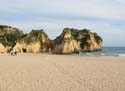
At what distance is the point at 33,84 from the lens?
42.6 feet

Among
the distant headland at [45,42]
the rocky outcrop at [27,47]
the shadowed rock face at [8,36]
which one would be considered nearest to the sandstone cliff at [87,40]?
the distant headland at [45,42]

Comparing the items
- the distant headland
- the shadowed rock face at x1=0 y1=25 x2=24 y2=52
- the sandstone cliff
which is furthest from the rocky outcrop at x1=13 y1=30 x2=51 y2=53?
the sandstone cliff

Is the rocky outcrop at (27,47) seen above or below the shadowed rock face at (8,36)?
below

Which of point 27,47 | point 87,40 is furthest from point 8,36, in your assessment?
point 87,40

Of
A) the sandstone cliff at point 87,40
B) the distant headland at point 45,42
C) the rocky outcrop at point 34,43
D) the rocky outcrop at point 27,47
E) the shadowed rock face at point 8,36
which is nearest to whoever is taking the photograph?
the distant headland at point 45,42

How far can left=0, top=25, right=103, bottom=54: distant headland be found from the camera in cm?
8098

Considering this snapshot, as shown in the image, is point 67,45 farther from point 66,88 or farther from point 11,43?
point 66,88

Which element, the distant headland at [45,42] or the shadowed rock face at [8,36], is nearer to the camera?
the distant headland at [45,42]

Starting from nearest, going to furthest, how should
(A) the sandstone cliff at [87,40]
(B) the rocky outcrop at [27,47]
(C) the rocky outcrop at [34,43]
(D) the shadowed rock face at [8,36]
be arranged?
(B) the rocky outcrop at [27,47] → (C) the rocky outcrop at [34,43] → (D) the shadowed rock face at [8,36] → (A) the sandstone cliff at [87,40]

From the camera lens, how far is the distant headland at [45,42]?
80981mm

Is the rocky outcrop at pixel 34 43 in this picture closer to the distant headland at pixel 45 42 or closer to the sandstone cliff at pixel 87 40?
the distant headland at pixel 45 42

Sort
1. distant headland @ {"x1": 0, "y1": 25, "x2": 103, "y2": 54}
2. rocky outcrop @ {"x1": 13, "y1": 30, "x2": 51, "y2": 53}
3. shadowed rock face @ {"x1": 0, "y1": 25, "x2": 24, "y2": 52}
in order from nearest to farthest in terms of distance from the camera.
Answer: distant headland @ {"x1": 0, "y1": 25, "x2": 103, "y2": 54} → rocky outcrop @ {"x1": 13, "y1": 30, "x2": 51, "y2": 53} → shadowed rock face @ {"x1": 0, "y1": 25, "x2": 24, "y2": 52}

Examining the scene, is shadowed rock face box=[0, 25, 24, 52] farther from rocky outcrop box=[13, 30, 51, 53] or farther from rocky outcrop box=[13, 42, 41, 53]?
rocky outcrop box=[13, 30, 51, 53]

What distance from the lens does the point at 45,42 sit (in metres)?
89.9
